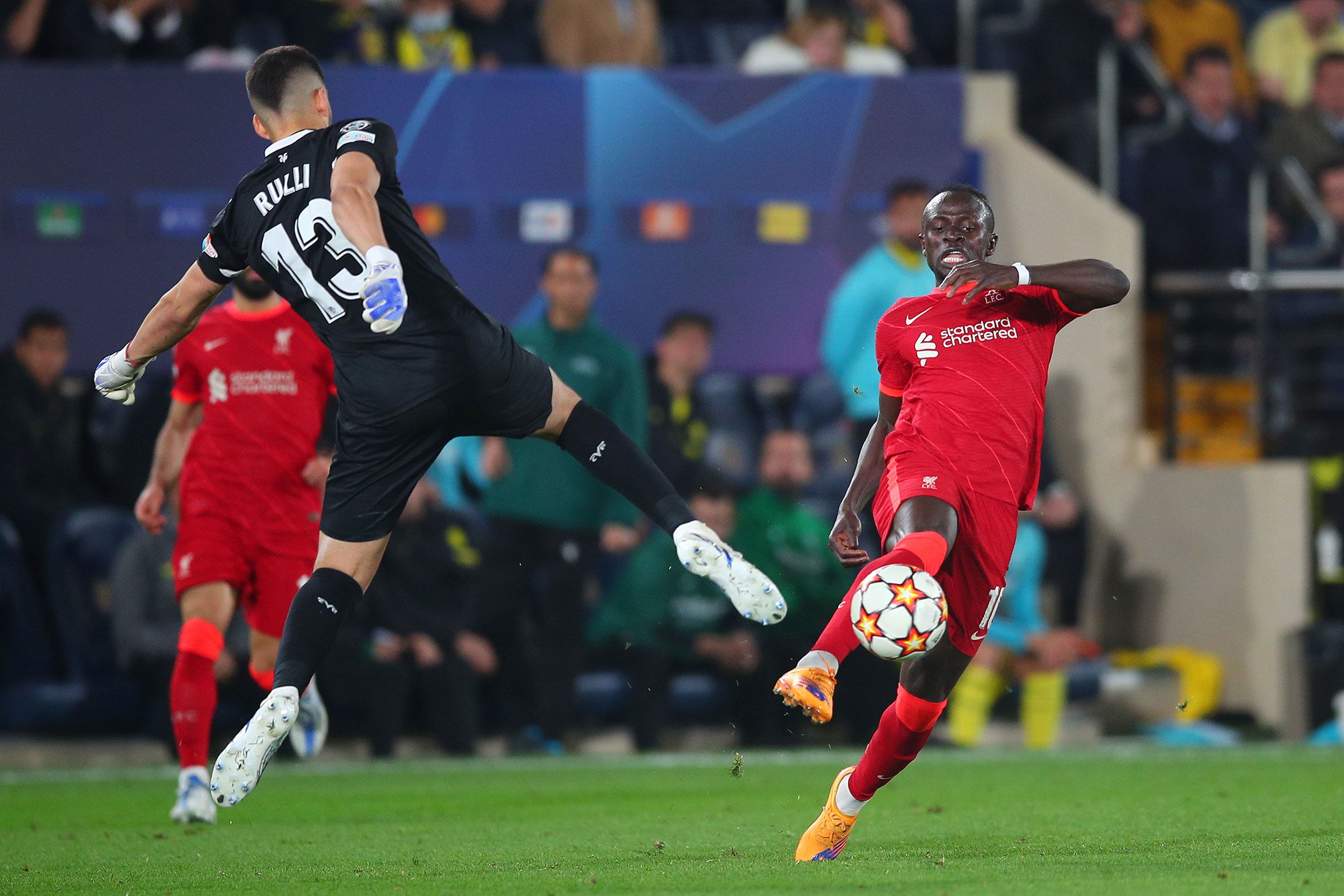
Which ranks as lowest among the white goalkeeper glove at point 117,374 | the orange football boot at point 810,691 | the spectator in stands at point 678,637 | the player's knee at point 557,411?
the spectator in stands at point 678,637

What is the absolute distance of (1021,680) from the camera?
11414mm

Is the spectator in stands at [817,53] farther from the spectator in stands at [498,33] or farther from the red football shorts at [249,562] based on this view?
the red football shorts at [249,562]

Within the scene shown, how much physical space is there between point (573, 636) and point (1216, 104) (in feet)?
19.8

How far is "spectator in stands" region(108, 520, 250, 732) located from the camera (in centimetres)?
1028

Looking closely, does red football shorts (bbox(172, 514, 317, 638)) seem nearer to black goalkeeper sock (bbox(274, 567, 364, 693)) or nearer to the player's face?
black goalkeeper sock (bbox(274, 567, 364, 693))

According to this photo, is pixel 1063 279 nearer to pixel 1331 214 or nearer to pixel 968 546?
pixel 968 546

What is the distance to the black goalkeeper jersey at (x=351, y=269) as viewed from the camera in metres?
5.63

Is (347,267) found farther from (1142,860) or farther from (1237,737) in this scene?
(1237,737)

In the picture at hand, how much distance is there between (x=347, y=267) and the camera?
18.4 feet

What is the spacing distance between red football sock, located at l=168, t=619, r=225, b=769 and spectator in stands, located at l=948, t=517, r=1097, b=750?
4956 millimetres

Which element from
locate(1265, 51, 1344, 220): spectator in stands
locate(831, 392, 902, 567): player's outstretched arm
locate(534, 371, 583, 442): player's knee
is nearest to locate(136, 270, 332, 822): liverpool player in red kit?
locate(534, 371, 583, 442): player's knee

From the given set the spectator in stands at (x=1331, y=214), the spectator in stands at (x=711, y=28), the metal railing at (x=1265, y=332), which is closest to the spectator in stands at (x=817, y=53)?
the spectator in stands at (x=711, y=28)

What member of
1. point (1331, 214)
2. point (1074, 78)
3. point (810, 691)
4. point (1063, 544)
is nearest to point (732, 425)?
point (1063, 544)

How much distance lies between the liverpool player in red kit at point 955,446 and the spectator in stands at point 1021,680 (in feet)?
17.9
